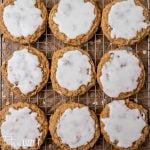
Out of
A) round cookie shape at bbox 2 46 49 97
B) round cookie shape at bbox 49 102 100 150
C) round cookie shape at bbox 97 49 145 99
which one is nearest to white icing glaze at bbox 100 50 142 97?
round cookie shape at bbox 97 49 145 99

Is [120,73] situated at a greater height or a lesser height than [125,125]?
greater

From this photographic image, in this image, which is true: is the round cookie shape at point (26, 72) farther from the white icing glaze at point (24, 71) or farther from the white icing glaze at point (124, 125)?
the white icing glaze at point (124, 125)

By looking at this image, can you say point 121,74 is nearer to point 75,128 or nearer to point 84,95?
point 84,95

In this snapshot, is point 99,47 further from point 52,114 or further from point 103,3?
point 52,114

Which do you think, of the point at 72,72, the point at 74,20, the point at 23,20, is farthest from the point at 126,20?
the point at 23,20

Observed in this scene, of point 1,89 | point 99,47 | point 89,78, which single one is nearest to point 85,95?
point 89,78

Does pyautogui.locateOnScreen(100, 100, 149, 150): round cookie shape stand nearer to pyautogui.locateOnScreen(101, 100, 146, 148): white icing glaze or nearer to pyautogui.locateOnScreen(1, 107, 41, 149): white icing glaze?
pyautogui.locateOnScreen(101, 100, 146, 148): white icing glaze
